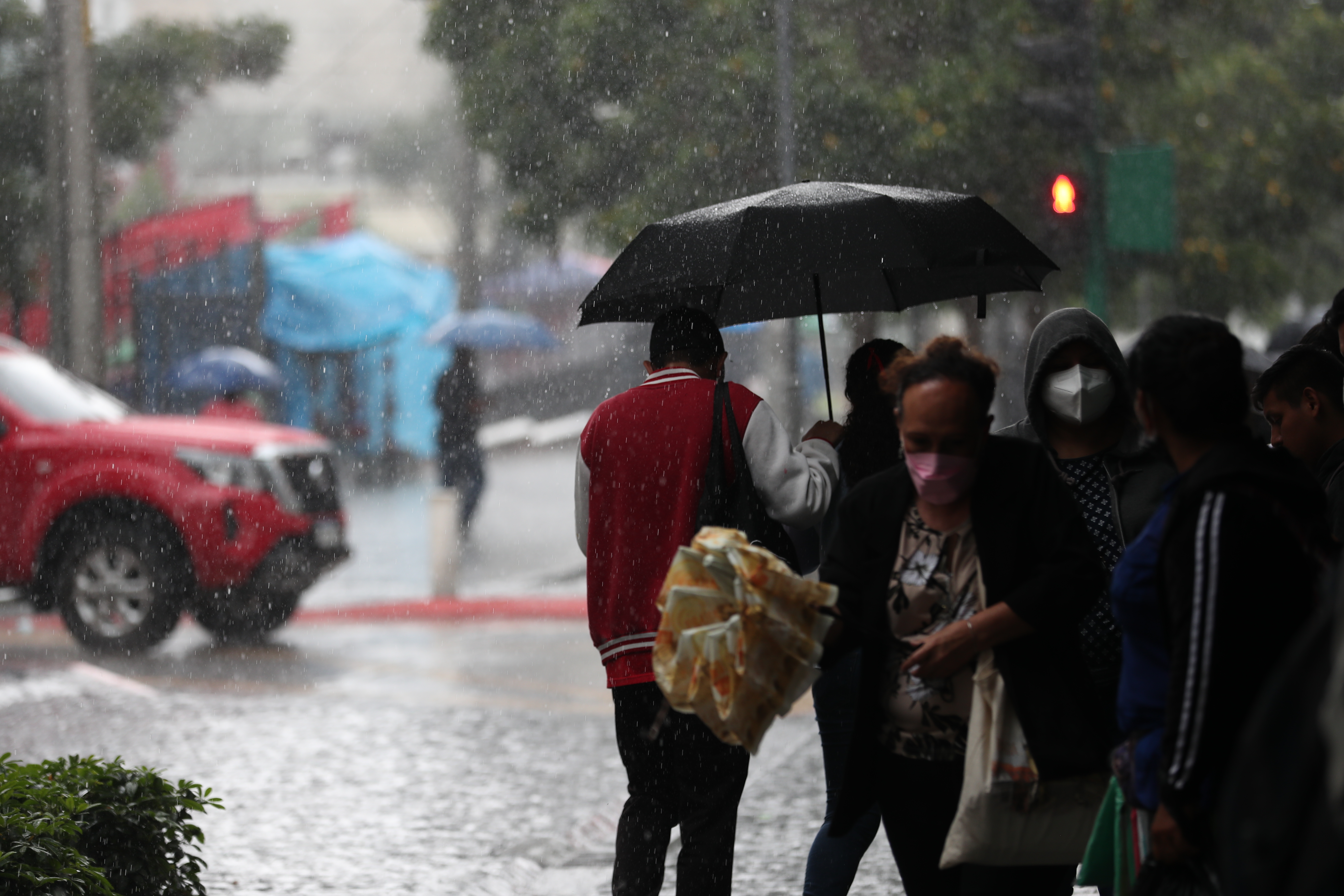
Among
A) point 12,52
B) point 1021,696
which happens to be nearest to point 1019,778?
point 1021,696

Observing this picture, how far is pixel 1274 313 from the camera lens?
2972 cm

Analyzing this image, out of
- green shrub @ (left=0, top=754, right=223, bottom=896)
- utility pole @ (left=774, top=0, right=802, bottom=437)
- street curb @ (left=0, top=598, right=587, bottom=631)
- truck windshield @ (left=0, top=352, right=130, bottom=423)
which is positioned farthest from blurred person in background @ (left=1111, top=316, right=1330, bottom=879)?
street curb @ (left=0, top=598, right=587, bottom=631)

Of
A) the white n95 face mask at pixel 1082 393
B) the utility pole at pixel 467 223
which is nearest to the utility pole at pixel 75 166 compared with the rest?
the utility pole at pixel 467 223

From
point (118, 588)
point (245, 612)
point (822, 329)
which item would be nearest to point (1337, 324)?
point (822, 329)

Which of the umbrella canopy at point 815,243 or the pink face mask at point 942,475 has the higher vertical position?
the umbrella canopy at point 815,243

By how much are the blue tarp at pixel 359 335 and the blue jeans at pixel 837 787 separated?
71.0 feet

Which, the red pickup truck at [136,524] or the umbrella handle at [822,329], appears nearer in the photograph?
the umbrella handle at [822,329]

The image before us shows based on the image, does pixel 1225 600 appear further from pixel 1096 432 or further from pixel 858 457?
pixel 858 457

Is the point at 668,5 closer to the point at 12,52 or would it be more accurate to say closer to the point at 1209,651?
the point at 12,52

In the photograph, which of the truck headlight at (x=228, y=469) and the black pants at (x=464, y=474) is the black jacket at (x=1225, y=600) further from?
the black pants at (x=464, y=474)

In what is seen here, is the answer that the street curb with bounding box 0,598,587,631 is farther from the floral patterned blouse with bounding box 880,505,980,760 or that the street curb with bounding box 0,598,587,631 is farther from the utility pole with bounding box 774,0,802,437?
the floral patterned blouse with bounding box 880,505,980,760

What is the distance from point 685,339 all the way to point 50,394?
8.50 metres

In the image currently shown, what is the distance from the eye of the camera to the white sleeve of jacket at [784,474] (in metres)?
3.98

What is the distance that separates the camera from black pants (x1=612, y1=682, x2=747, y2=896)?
4.10 m
